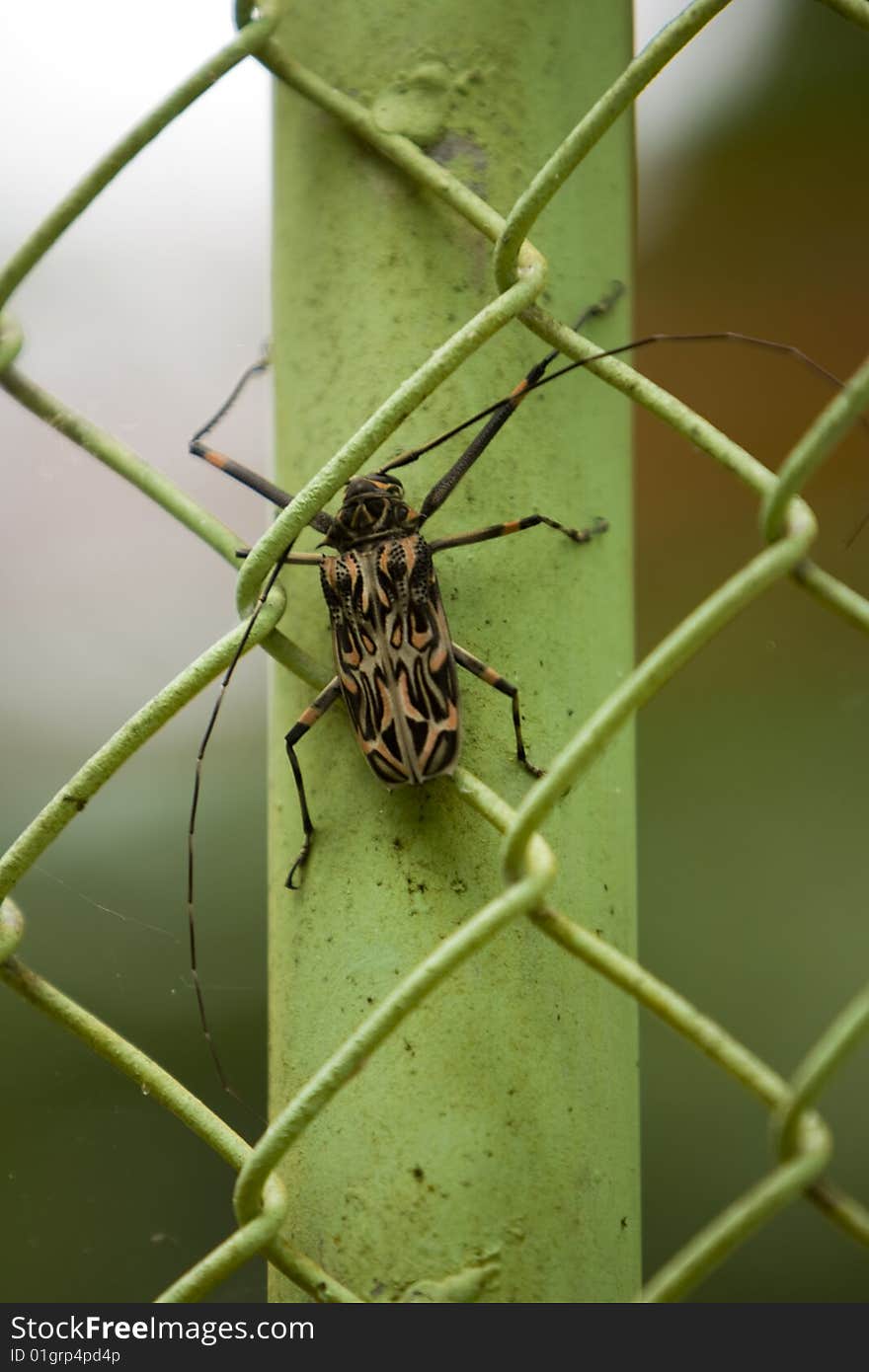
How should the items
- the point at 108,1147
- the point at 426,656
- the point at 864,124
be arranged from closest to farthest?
the point at 426,656
the point at 108,1147
the point at 864,124

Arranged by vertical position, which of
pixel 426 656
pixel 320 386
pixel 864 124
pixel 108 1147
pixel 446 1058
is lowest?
pixel 108 1147

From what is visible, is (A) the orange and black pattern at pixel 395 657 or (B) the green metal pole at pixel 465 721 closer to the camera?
(B) the green metal pole at pixel 465 721

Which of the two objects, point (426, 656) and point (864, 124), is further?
point (864, 124)

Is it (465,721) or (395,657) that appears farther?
(395,657)

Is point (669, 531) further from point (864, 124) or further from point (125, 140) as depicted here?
→ point (125, 140)

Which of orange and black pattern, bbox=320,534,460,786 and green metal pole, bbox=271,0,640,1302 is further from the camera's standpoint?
orange and black pattern, bbox=320,534,460,786

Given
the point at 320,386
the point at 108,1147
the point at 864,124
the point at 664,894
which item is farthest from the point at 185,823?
the point at 864,124

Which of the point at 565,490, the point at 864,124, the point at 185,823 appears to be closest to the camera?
the point at 565,490

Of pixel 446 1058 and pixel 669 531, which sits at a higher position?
pixel 669 531
